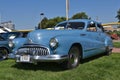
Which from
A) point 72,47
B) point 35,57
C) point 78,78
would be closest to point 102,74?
point 78,78

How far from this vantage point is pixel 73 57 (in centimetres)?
846

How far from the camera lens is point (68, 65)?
816 cm

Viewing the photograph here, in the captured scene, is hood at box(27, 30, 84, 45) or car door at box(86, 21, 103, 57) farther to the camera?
car door at box(86, 21, 103, 57)

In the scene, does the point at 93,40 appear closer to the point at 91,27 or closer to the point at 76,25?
the point at 91,27

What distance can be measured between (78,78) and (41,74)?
111 centimetres

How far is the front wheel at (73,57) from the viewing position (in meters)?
8.16

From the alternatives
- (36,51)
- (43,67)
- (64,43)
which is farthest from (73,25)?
(36,51)

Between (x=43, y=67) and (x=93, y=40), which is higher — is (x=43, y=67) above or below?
below

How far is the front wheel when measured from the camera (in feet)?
26.8

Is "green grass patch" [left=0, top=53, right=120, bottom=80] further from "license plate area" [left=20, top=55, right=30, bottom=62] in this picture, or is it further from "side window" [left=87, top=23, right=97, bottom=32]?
"side window" [left=87, top=23, right=97, bottom=32]

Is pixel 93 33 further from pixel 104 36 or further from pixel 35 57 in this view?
pixel 35 57

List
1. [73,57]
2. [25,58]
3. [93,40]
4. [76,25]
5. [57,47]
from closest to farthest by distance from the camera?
[57,47]
[25,58]
[73,57]
[76,25]
[93,40]

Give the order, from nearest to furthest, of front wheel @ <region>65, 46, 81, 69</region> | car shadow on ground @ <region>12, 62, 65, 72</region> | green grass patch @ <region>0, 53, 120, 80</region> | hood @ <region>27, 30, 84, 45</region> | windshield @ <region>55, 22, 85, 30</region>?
green grass patch @ <region>0, 53, 120, 80</region>, hood @ <region>27, 30, 84, 45</region>, front wheel @ <region>65, 46, 81, 69</region>, car shadow on ground @ <region>12, 62, 65, 72</region>, windshield @ <region>55, 22, 85, 30</region>

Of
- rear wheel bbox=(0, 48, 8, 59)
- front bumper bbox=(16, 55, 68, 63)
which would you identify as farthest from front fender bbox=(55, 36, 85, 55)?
rear wheel bbox=(0, 48, 8, 59)
